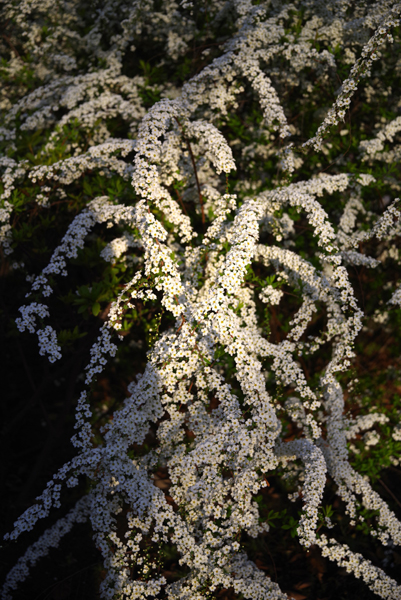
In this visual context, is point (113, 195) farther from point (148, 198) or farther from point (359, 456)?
point (359, 456)

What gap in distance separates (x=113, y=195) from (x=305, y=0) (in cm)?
333

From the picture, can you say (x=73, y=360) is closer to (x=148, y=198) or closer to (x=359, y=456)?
(x=148, y=198)

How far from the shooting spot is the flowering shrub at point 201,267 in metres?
3.17

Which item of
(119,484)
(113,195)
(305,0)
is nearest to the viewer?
(119,484)

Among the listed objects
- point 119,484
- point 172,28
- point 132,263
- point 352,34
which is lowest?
point 119,484

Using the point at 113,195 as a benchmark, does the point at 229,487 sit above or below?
below

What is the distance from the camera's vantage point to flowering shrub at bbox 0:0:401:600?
3.17 metres

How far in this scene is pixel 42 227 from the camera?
470cm

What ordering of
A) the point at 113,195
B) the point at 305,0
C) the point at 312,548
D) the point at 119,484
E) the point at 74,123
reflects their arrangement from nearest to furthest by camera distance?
the point at 119,484, the point at 113,195, the point at 74,123, the point at 312,548, the point at 305,0

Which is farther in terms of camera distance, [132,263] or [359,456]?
[359,456]

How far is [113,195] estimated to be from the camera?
4148 mm

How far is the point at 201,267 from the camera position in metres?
3.81

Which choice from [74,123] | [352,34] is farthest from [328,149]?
[74,123]

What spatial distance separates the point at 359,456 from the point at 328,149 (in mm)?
3324
